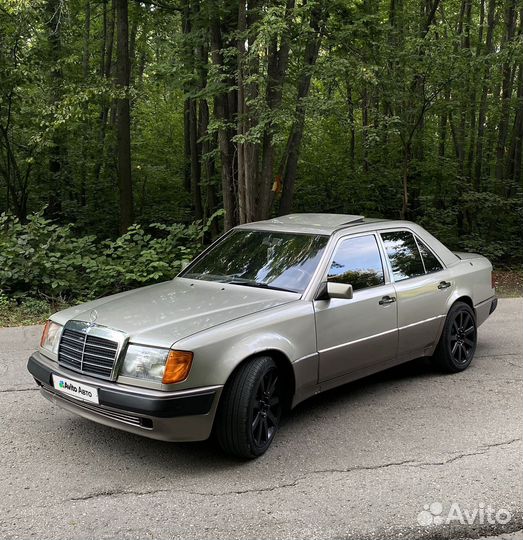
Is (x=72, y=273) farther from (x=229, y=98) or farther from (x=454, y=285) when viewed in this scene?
(x=454, y=285)

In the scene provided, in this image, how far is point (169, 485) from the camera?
366 centimetres

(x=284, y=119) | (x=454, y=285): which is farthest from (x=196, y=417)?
(x=284, y=119)

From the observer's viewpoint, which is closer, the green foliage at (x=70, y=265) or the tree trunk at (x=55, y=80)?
the green foliage at (x=70, y=265)

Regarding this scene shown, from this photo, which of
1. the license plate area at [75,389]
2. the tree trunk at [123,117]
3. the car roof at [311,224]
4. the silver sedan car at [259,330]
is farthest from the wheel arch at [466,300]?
the tree trunk at [123,117]

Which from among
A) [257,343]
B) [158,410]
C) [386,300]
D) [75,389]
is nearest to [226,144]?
[386,300]

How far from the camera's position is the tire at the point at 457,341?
584cm

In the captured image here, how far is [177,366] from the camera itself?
366cm

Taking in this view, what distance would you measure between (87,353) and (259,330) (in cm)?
118

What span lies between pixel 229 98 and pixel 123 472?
8360 mm

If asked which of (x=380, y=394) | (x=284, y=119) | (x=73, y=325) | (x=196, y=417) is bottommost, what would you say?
(x=380, y=394)

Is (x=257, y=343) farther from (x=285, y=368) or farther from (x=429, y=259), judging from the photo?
(x=429, y=259)

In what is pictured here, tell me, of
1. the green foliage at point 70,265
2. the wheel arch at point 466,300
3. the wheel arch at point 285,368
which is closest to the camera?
the wheel arch at point 285,368

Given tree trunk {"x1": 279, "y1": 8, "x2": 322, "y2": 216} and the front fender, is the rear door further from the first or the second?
tree trunk {"x1": 279, "y1": 8, "x2": 322, "y2": 216}

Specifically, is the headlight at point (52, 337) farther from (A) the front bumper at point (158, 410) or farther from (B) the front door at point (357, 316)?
(B) the front door at point (357, 316)
